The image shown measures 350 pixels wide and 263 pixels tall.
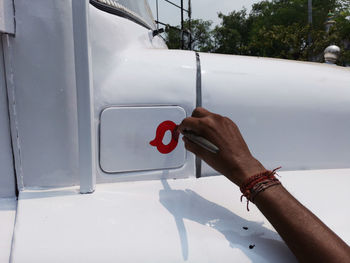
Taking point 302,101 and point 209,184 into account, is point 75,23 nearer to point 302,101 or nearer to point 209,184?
point 209,184

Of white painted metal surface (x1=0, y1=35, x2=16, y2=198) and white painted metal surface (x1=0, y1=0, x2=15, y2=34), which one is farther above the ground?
white painted metal surface (x1=0, y1=0, x2=15, y2=34)

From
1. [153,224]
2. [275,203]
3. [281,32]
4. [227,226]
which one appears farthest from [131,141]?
[281,32]

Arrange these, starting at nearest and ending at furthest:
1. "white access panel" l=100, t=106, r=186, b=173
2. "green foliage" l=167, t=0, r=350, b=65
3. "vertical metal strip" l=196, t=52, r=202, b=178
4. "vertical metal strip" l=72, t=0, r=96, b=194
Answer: "vertical metal strip" l=72, t=0, r=96, b=194 → "white access panel" l=100, t=106, r=186, b=173 → "vertical metal strip" l=196, t=52, r=202, b=178 → "green foliage" l=167, t=0, r=350, b=65

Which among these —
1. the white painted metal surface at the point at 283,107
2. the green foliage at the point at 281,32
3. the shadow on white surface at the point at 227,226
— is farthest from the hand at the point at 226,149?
the green foliage at the point at 281,32

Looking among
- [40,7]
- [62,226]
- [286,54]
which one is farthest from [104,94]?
[286,54]

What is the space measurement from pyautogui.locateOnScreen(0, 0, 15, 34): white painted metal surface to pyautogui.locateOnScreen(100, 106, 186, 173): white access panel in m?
0.38

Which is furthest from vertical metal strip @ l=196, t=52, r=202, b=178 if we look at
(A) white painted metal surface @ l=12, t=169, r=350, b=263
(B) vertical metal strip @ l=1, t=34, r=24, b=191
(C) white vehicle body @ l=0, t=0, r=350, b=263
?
(B) vertical metal strip @ l=1, t=34, r=24, b=191

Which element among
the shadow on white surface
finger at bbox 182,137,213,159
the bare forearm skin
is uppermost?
finger at bbox 182,137,213,159

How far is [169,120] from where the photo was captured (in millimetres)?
1075

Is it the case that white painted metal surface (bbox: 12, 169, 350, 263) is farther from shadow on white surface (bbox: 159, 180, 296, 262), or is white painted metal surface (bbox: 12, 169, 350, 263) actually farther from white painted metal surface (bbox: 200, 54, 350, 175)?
white painted metal surface (bbox: 200, 54, 350, 175)

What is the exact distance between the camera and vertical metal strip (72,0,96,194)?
0.84 meters

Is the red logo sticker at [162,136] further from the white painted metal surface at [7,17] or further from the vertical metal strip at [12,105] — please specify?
the white painted metal surface at [7,17]

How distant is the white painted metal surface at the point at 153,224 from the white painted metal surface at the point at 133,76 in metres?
0.11

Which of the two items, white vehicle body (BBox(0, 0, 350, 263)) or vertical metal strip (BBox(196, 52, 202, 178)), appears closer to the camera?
white vehicle body (BBox(0, 0, 350, 263))
